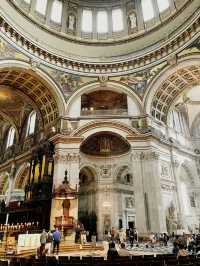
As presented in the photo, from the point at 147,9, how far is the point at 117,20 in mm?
2990

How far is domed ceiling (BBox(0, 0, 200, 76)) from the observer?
18328 millimetres

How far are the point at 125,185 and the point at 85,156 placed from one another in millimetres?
4923

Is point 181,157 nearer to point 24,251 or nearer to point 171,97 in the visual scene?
point 171,97

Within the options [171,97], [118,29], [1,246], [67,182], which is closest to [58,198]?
[67,182]

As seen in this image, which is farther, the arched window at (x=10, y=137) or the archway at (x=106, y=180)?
the arched window at (x=10, y=137)

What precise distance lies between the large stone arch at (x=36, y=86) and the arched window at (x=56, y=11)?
21.2ft

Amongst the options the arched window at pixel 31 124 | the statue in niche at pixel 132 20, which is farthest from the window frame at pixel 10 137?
the statue in niche at pixel 132 20

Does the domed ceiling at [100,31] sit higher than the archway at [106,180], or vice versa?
the domed ceiling at [100,31]

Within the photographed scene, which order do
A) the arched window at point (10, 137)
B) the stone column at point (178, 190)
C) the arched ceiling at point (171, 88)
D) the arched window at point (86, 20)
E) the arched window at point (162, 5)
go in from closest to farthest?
the stone column at point (178, 190)
the arched ceiling at point (171, 88)
the arched window at point (162, 5)
the arched window at point (86, 20)
the arched window at point (10, 137)

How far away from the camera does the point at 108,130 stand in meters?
19.6

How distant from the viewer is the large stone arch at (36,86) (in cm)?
1867

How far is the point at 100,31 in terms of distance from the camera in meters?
23.5

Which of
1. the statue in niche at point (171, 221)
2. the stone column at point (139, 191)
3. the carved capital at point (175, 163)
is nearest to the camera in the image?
the stone column at point (139, 191)

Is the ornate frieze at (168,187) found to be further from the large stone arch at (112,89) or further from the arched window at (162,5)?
the arched window at (162,5)
